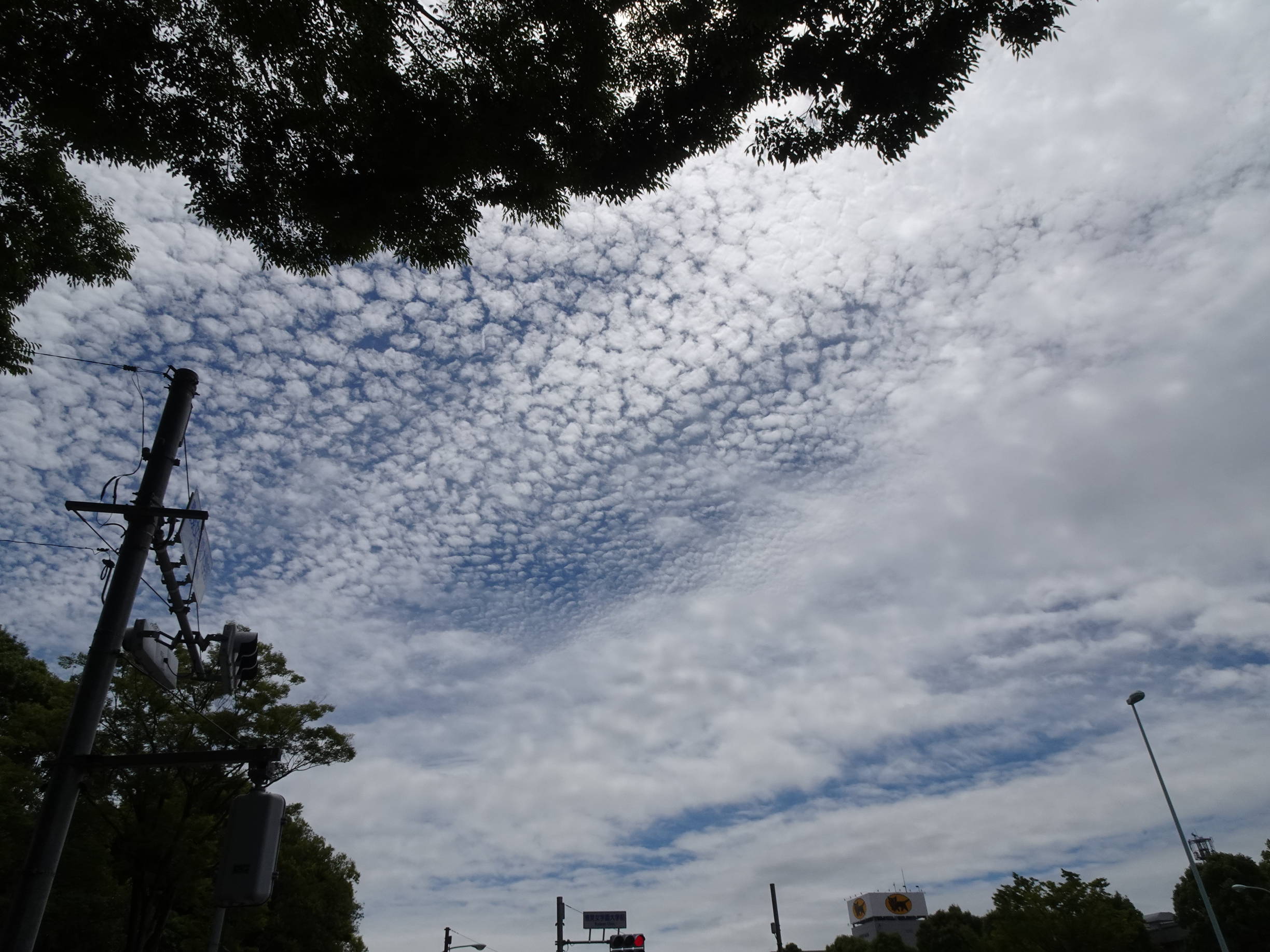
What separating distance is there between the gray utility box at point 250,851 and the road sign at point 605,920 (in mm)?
39471

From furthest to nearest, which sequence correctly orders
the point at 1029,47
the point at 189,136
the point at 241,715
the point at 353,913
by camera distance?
the point at 353,913 → the point at 241,715 → the point at 189,136 → the point at 1029,47

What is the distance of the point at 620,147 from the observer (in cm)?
784

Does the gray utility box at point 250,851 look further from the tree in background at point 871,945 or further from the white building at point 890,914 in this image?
the white building at point 890,914

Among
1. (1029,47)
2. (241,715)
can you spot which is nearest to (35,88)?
(1029,47)

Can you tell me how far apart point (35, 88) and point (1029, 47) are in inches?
339

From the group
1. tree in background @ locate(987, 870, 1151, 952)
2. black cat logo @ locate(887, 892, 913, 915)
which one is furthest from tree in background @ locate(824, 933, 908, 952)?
tree in background @ locate(987, 870, 1151, 952)

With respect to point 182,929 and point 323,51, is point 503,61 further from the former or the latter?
point 182,929

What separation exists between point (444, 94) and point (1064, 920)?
31.9 m

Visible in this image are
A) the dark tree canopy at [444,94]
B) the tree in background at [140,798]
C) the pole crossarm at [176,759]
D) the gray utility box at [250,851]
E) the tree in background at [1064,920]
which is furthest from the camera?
the tree in background at [1064,920]

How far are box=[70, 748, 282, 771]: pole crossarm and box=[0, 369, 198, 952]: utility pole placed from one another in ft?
0.16

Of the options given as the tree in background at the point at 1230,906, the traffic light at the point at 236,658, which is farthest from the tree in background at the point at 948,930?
the traffic light at the point at 236,658

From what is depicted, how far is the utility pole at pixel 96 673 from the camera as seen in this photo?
512 centimetres

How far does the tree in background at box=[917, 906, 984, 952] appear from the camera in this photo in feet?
183

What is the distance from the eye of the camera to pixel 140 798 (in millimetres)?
20734
